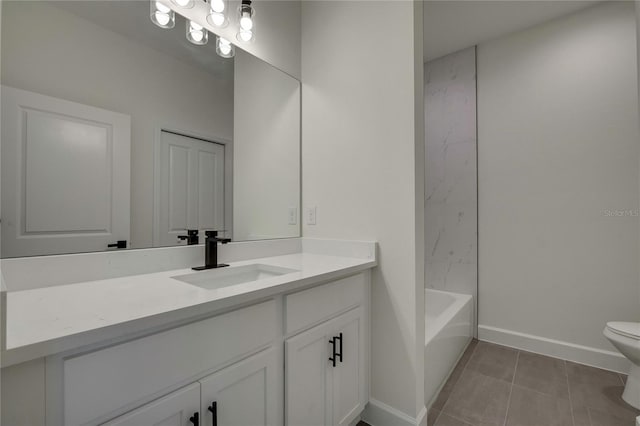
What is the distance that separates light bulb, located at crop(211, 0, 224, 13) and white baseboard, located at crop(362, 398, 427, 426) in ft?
6.98

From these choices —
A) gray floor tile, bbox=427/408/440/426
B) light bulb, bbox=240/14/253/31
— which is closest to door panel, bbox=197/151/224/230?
light bulb, bbox=240/14/253/31

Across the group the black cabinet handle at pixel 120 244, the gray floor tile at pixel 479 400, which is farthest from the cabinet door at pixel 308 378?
the gray floor tile at pixel 479 400

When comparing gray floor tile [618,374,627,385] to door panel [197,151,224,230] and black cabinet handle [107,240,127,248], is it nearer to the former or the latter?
door panel [197,151,224,230]

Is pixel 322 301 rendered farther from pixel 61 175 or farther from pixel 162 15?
pixel 162 15

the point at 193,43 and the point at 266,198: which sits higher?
the point at 193,43

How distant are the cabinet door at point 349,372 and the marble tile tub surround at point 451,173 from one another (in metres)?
1.64

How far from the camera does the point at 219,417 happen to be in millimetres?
828

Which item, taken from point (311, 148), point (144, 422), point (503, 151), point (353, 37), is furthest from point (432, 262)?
point (144, 422)

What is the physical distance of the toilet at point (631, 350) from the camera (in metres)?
1.60

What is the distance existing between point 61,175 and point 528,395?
103 inches

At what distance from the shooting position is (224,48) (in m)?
1.47

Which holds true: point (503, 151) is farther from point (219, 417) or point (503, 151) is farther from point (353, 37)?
point (219, 417)

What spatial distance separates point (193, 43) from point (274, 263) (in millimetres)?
1140

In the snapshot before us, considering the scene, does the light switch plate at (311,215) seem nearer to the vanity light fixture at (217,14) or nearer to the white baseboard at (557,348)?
the vanity light fixture at (217,14)
